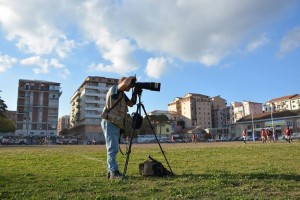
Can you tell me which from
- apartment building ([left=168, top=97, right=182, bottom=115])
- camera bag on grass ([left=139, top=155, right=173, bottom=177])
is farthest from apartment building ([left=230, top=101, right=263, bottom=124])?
camera bag on grass ([left=139, top=155, right=173, bottom=177])

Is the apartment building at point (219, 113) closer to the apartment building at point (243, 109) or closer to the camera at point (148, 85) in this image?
the apartment building at point (243, 109)

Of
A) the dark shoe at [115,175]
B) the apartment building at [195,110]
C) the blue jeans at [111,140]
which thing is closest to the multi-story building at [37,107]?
the apartment building at [195,110]

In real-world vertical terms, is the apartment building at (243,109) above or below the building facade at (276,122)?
above

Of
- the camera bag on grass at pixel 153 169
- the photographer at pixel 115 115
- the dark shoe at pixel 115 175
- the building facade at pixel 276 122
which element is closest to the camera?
the dark shoe at pixel 115 175

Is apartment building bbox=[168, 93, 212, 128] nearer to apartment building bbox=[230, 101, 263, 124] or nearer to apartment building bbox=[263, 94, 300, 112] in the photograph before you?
apartment building bbox=[230, 101, 263, 124]

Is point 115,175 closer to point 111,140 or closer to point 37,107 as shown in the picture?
point 111,140

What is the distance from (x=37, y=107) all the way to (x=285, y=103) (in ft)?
364

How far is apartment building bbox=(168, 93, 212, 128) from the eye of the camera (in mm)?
168000

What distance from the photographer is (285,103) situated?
149625 mm

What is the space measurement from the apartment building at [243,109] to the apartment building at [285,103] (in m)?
3.97

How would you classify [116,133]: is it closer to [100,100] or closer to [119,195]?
Answer: [119,195]

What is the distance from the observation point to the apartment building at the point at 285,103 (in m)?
144

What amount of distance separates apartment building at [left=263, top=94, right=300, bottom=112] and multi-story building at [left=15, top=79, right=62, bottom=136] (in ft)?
315

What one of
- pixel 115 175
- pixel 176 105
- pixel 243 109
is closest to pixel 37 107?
pixel 176 105
